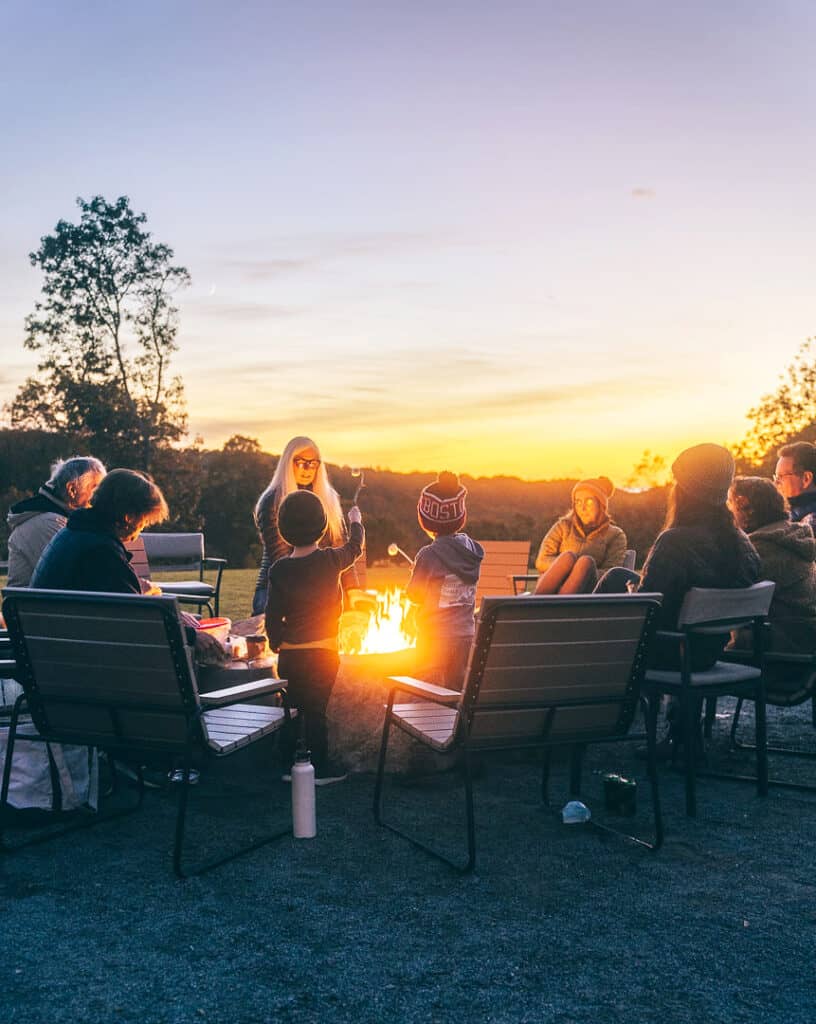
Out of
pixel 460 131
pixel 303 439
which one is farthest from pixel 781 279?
pixel 303 439

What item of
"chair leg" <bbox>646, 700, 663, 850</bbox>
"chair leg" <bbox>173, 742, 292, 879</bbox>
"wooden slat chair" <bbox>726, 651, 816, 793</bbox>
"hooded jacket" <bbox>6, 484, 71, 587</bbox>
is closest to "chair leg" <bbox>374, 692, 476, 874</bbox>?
"chair leg" <bbox>173, 742, 292, 879</bbox>

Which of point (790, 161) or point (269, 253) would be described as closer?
point (790, 161)

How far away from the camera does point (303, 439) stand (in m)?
6.45

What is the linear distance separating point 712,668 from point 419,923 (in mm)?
2344

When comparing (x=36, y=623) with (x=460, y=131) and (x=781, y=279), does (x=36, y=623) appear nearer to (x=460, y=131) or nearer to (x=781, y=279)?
(x=460, y=131)

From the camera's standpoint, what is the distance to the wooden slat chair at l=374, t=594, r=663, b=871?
11.8 feet

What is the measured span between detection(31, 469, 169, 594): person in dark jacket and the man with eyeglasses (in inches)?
169

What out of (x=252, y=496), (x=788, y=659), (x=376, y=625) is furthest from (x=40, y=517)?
(x=252, y=496)

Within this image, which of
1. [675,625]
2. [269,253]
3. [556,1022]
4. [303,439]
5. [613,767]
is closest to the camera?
[556,1022]

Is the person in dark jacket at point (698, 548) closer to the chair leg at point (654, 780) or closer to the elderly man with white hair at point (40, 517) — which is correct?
the chair leg at point (654, 780)

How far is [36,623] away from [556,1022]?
2.37 m

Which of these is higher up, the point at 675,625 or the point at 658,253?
the point at 658,253

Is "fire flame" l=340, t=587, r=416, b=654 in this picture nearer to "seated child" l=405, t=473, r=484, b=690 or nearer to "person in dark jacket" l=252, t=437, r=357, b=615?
"seated child" l=405, t=473, r=484, b=690

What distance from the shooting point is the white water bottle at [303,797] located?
4.04 metres
